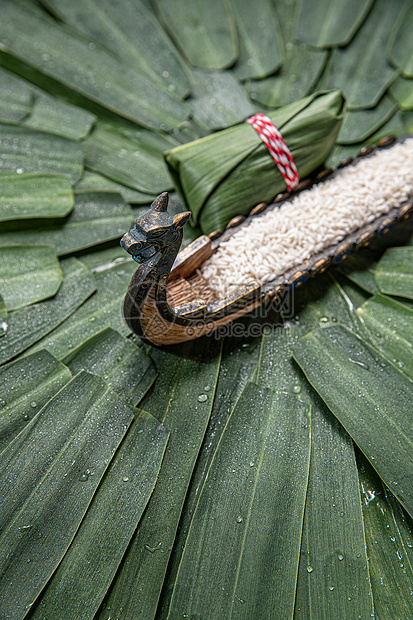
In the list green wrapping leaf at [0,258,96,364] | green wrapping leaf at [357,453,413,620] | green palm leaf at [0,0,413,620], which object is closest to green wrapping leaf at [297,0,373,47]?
green palm leaf at [0,0,413,620]

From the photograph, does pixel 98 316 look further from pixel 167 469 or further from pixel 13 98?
pixel 13 98

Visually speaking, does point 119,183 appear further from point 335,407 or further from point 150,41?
point 335,407

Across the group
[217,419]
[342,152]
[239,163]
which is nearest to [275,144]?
[239,163]

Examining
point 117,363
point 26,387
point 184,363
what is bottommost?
point 184,363

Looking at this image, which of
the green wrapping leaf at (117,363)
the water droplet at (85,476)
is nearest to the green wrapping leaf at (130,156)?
the green wrapping leaf at (117,363)

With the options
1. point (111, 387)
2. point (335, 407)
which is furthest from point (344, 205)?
point (111, 387)

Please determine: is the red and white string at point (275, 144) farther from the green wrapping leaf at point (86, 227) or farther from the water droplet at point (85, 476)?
the water droplet at point (85, 476)
